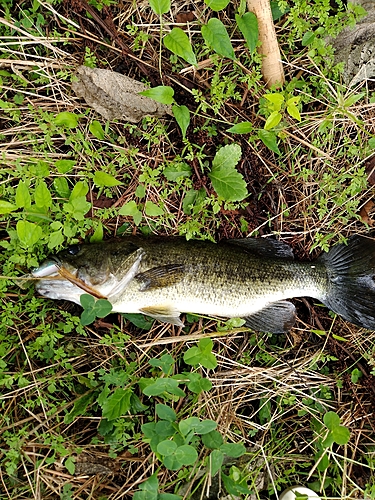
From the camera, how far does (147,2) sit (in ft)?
11.5

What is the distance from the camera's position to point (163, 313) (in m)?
3.33

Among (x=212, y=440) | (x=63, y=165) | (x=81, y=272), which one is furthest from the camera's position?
(x=63, y=165)

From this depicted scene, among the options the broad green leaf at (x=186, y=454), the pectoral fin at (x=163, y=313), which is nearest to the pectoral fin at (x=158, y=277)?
the pectoral fin at (x=163, y=313)

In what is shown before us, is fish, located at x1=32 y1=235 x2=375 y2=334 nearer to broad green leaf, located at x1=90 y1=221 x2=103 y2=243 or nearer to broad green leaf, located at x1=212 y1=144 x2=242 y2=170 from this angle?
broad green leaf, located at x1=90 y1=221 x2=103 y2=243

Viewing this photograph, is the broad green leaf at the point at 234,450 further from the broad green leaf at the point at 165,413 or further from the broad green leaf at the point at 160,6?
the broad green leaf at the point at 160,6

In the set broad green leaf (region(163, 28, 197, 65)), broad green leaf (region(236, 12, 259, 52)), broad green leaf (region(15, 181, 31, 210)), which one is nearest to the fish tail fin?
broad green leaf (region(236, 12, 259, 52))

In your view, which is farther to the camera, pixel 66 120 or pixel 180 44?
pixel 66 120

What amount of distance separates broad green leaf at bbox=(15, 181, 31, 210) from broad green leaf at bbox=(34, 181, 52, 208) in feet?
0.19

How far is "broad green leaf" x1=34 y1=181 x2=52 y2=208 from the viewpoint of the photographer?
320 centimetres

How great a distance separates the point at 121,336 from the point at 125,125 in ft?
5.25

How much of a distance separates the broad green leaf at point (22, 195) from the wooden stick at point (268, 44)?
199 cm

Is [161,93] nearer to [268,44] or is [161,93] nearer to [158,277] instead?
[268,44]

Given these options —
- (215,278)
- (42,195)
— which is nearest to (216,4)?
(42,195)

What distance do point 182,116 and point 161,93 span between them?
22cm
